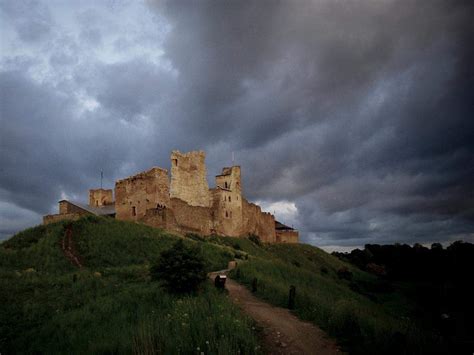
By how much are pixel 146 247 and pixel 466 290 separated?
122 ft

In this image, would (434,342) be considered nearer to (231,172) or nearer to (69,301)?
(69,301)

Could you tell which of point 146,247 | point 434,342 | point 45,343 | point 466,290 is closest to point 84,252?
point 146,247

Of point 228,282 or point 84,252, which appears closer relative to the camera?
point 228,282

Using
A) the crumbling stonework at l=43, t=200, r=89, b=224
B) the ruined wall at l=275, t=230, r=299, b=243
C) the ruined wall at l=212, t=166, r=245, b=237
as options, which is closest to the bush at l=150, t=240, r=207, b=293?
the crumbling stonework at l=43, t=200, r=89, b=224

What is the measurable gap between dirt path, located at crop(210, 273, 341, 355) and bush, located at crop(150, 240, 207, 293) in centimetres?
187

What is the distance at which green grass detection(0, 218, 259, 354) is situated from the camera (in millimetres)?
8430

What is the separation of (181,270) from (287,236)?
54.6 meters

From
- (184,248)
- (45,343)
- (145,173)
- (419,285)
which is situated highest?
(145,173)

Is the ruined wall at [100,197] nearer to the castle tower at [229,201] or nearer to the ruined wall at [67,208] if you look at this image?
the ruined wall at [67,208]

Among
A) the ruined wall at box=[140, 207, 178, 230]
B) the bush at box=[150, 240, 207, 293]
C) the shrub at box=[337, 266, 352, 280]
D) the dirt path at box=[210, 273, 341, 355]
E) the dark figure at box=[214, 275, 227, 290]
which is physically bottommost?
the shrub at box=[337, 266, 352, 280]

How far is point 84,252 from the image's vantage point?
2791 cm

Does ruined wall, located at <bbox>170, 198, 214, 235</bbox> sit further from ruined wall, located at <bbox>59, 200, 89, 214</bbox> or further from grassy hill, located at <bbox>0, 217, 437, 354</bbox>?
grassy hill, located at <bbox>0, 217, 437, 354</bbox>

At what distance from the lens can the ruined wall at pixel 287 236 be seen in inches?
2576

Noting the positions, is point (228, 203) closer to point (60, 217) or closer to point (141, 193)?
point (141, 193)
